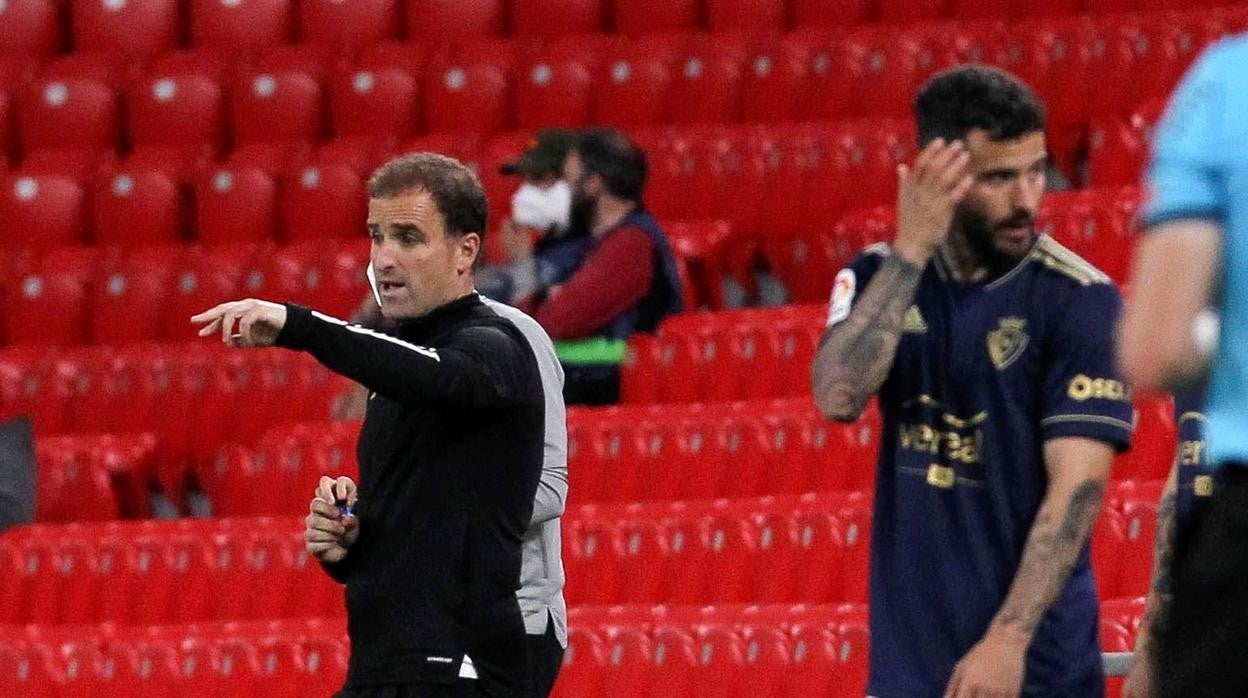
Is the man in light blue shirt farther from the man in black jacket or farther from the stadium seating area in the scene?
the stadium seating area

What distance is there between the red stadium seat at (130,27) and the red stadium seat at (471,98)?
1649mm

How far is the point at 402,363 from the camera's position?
10.3 feet

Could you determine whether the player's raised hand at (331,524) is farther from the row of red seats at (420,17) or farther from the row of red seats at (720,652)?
the row of red seats at (420,17)

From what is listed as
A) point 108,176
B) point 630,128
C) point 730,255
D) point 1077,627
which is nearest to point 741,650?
point 1077,627

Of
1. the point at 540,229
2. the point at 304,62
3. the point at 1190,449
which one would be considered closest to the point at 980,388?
the point at 1190,449

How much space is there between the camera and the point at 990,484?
2.94 metres

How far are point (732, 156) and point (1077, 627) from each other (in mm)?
5694

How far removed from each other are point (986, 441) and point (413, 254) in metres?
0.89

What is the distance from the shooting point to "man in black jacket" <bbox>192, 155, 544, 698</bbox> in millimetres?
3240

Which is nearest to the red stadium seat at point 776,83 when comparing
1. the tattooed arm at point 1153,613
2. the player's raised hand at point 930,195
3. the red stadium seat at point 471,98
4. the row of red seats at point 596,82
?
the row of red seats at point 596,82

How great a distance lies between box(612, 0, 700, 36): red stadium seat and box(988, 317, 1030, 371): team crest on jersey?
691 centimetres

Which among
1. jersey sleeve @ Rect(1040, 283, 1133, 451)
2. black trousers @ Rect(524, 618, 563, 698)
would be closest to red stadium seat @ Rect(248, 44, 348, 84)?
black trousers @ Rect(524, 618, 563, 698)

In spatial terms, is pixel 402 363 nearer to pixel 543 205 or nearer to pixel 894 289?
pixel 894 289

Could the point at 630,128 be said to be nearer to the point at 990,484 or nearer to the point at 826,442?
the point at 826,442
